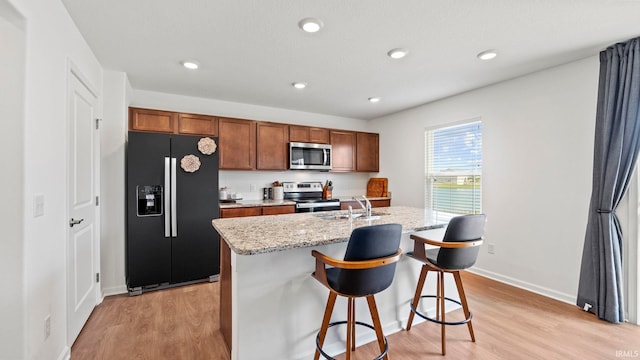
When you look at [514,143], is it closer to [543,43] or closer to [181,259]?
[543,43]

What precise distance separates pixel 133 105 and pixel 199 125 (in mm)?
860

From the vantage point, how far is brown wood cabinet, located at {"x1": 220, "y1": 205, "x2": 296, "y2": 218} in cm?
364

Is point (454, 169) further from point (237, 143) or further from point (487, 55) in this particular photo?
point (237, 143)

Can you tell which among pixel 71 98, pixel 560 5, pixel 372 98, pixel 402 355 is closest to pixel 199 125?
pixel 71 98

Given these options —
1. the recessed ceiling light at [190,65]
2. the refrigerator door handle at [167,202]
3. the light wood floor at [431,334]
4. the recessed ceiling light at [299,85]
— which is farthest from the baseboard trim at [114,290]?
the recessed ceiling light at [299,85]

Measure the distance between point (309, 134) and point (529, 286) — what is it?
3.56 meters

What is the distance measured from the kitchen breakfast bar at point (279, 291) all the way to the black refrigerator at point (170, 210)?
1.30 metres

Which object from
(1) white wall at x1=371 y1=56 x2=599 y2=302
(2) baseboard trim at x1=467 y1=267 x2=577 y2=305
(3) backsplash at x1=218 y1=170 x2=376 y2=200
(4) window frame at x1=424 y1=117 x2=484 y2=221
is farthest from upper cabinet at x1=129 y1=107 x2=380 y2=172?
(2) baseboard trim at x1=467 y1=267 x2=577 y2=305

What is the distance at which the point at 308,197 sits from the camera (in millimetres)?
4895

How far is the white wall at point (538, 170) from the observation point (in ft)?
8.80

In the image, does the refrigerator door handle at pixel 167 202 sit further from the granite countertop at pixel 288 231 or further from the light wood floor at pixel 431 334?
the granite countertop at pixel 288 231

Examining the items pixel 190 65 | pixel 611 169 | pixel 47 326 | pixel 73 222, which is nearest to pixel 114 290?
pixel 73 222

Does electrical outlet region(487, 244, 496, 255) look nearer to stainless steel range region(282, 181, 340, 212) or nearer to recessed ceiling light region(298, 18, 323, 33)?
stainless steel range region(282, 181, 340, 212)

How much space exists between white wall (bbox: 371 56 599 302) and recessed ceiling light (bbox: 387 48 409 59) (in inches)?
62.7
